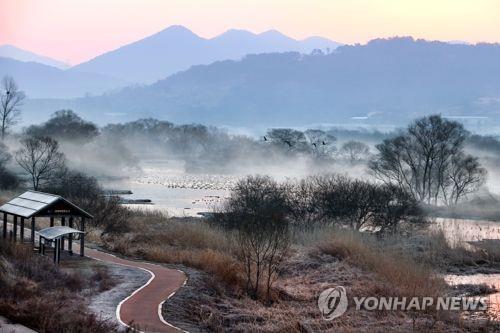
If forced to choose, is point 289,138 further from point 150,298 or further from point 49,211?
point 150,298

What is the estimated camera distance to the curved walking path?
15.9m

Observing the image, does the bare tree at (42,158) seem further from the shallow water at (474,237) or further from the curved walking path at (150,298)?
the curved walking path at (150,298)

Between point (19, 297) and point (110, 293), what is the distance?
317cm

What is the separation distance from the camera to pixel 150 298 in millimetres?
18703

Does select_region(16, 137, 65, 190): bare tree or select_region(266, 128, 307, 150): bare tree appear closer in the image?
select_region(16, 137, 65, 190): bare tree

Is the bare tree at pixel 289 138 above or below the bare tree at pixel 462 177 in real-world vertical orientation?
above

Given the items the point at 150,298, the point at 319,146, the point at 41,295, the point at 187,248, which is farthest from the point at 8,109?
the point at 41,295

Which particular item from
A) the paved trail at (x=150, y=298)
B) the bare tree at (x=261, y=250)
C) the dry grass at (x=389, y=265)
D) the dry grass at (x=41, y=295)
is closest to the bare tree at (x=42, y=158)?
the dry grass at (x=389, y=265)

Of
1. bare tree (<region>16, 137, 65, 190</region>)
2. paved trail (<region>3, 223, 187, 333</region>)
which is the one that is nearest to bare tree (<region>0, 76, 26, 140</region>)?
bare tree (<region>16, 137, 65, 190</region>)

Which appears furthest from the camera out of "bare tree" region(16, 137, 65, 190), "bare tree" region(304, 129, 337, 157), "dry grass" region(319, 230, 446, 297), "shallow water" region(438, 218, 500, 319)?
"bare tree" region(304, 129, 337, 157)

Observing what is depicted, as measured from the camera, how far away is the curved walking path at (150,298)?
1595 cm

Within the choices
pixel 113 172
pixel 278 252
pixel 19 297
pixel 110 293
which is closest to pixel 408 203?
pixel 278 252

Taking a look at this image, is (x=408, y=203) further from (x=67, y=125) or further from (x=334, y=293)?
(x=67, y=125)

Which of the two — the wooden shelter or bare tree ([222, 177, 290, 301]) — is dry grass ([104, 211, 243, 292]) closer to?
bare tree ([222, 177, 290, 301])
